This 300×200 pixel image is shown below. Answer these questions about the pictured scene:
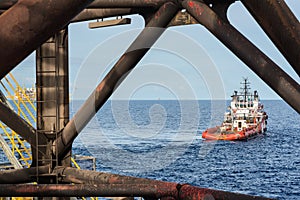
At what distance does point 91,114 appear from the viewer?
7473mm

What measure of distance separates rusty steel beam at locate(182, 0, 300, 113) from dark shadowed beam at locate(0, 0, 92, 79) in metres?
2.44

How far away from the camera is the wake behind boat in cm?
10031

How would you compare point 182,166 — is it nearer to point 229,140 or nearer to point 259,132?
point 229,140

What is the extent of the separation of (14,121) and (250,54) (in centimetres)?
392

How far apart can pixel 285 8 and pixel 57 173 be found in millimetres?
Result: 5275

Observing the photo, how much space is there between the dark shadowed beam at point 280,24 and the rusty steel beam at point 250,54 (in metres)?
0.92

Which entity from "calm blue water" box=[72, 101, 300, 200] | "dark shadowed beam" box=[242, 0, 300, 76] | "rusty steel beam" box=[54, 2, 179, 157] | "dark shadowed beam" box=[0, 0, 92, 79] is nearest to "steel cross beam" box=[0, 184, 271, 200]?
"dark shadowed beam" box=[242, 0, 300, 76]

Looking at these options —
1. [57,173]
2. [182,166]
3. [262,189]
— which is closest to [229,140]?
[182,166]

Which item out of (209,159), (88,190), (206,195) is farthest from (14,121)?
(209,159)

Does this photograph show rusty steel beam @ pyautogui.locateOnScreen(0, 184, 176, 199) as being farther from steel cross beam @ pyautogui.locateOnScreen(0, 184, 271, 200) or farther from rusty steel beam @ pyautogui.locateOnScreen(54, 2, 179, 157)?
rusty steel beam @ pyautogui.locateOnScreen(54, 2, 179, 157)

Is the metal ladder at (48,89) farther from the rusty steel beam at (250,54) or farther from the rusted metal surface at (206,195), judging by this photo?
the rusted metal surface at (206,195)

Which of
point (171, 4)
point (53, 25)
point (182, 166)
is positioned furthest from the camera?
point (182, 166)

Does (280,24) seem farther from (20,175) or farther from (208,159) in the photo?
(208,159)

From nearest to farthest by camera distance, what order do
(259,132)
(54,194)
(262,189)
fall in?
(54,194) → (262,189) → (259,132)
